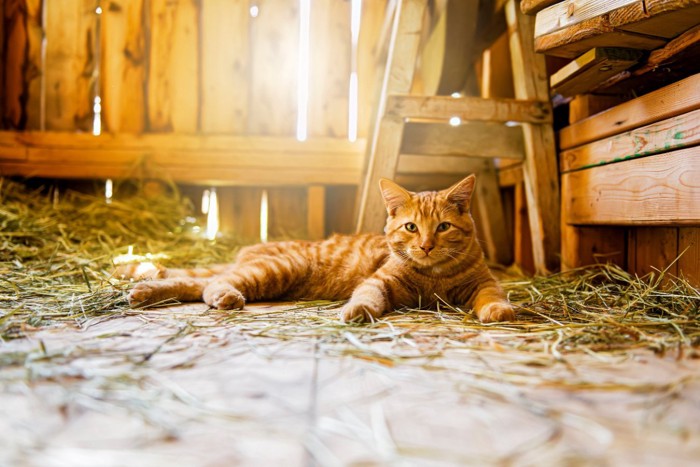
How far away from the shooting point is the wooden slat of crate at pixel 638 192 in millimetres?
2299

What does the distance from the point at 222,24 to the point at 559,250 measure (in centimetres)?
380

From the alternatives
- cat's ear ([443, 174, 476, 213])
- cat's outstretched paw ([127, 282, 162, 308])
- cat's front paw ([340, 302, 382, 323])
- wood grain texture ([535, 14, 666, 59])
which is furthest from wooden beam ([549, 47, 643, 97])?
cat's outstretched paw ([127, 282, 162, 308])

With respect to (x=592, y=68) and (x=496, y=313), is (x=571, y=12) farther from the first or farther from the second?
(x=496, y=313)

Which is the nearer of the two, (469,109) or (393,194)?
(393,194)

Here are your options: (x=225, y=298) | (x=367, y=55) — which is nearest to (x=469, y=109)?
(x=225, y=298)

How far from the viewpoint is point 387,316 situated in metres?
2.30

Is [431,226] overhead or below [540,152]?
below

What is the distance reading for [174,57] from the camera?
15.9ft

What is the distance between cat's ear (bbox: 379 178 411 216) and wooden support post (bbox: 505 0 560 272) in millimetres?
1066

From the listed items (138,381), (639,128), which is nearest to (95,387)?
(138,381)

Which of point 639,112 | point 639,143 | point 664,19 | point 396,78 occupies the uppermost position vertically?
point 396,78

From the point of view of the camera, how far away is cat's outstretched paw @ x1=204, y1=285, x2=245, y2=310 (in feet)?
7.82

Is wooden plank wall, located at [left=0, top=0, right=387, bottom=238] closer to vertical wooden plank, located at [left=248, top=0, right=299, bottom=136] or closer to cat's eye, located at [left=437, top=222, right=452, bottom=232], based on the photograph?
vertical wooden plank, located at [left=248, top=0, right=299, bottom=136]

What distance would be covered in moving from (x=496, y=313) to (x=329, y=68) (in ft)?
11.7
